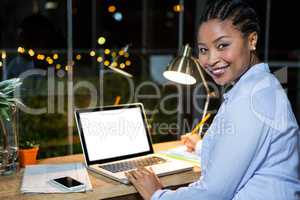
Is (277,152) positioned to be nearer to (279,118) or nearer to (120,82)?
(279,118)

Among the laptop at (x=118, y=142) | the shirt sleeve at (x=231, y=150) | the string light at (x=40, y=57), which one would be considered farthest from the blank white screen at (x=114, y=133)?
the string light at (x=40, y=57)

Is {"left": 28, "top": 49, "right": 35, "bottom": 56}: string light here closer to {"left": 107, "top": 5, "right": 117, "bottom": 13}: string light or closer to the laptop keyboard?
the laptop keyboard

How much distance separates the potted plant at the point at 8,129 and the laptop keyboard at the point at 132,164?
397mm

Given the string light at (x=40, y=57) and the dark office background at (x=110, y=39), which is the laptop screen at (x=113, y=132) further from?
the string light at (x=40, y=57)

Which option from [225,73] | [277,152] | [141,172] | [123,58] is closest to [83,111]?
[141,172]

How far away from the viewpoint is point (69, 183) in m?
1.58

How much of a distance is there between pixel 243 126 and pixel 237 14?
365mm

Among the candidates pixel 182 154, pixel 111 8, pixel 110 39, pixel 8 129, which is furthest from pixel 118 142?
pixel 111 8

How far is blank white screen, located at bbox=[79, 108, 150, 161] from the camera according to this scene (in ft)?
6.20

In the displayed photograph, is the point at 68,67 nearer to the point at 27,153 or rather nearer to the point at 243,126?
the point at 27,153

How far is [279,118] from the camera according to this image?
120 centimetres

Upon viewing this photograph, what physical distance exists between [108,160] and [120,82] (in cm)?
226

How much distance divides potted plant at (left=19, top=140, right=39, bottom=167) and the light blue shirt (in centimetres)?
93

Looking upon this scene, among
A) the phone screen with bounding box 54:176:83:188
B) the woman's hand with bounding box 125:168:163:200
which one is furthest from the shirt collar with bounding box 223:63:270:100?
the phone screen with bounding box 54:176:83:188
